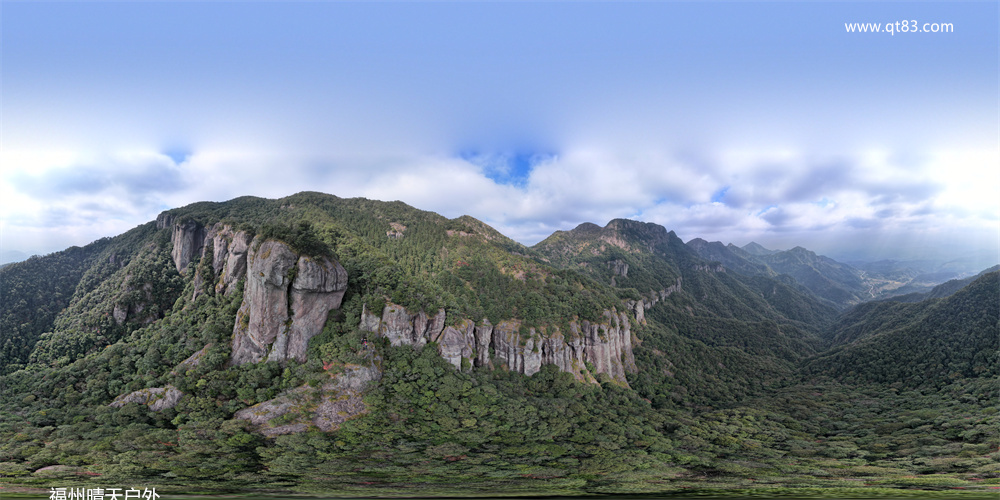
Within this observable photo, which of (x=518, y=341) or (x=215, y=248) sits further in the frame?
(x=518, y=341)

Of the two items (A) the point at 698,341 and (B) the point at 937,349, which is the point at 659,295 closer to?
(A) the point at 698,341

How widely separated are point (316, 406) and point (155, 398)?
22.5 m

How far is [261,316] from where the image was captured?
53.6 meters

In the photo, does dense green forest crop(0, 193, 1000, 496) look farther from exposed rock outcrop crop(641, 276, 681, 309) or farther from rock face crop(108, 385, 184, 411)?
exposed rock outcrop crop(641, 276, 681, 309)

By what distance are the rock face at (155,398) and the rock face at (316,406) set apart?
9.69m

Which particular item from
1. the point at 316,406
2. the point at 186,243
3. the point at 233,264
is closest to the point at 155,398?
the point at 316,406

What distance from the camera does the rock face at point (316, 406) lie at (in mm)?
Result: 46312

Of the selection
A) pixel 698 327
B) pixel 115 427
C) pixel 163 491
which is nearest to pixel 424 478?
pixel 163 491

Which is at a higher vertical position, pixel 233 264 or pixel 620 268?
pixel 620 268

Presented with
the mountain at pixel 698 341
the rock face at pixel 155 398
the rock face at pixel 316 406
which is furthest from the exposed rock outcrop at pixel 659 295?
the rock face at pixel 155 398

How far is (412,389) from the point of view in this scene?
55.4m

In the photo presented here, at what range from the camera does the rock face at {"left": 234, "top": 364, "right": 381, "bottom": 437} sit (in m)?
46.3

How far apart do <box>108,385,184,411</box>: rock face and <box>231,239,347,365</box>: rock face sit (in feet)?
24.8

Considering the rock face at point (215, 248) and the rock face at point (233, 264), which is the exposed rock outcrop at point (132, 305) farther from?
the rock face at point (233, 264)
